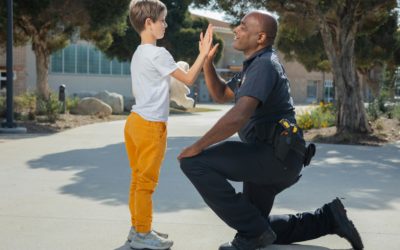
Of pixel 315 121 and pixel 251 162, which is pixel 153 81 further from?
pixel 315 121

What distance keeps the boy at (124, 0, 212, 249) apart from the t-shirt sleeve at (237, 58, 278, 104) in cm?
38

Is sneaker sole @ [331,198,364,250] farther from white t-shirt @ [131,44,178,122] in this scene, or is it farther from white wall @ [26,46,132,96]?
white wall @ [26,46,132,96]

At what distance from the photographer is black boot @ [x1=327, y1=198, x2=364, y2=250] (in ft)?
12.7

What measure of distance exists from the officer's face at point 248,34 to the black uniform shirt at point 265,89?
72mm

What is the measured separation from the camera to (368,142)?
11922 mm

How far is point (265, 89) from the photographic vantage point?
11.5 feet

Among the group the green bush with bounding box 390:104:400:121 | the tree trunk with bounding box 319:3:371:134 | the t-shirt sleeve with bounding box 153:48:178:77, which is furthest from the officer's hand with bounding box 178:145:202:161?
the green bush with bounding box 390:104:400:121

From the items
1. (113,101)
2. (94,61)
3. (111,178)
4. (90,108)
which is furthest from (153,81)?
(94,61)

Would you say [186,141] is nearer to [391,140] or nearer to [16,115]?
[391,140]

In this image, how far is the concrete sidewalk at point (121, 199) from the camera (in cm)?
425

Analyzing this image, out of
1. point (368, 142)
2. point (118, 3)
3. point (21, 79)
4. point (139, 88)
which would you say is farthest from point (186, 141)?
point (21, 79)

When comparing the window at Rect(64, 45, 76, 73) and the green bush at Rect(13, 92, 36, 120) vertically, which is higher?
the window at Rect(64, 45, 76, 73)

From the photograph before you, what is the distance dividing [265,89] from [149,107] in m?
0.80

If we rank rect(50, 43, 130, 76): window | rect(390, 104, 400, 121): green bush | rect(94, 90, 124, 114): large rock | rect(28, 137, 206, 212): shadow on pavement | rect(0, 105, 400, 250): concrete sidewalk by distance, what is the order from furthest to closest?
rect(50, 43, 130, 76): window → rect(94, 90, 124, 114): large rock → rect(390, 104, 400, 121): green bush → rect(28, 137, 206, 212): shadow on pavement → rect(0, 105, 400, 250): concrete sidewalk
